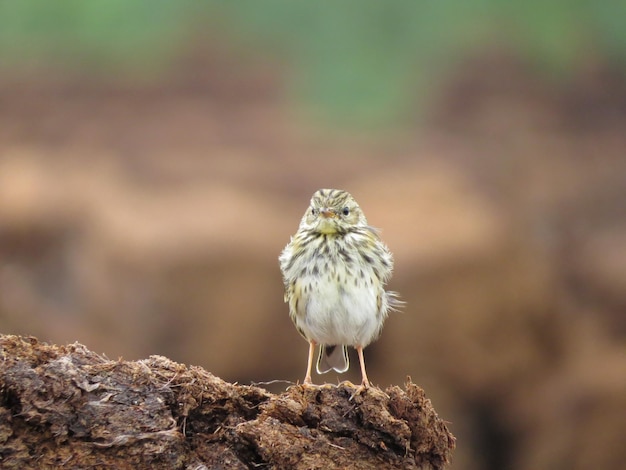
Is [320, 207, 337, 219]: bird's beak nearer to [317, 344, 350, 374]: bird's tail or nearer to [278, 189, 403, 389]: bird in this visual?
[278, 189, 403, 389]: bird

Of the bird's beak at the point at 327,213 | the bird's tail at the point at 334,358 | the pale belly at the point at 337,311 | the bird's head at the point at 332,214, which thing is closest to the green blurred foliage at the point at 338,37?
the bird's tail at the point at 334,358

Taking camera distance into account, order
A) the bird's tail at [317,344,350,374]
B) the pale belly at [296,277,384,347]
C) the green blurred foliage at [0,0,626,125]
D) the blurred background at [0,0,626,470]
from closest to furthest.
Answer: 1. the pale belly at [296,277,384,347]
2. the bird's tail at [317,344,350,374]
3. the blurred background at [0,0,626,470]
4. the green blurred foliage at [0,0,626,125]

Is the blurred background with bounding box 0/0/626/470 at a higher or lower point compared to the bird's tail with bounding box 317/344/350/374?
higher

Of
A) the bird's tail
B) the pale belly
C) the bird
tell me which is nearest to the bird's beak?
the bird

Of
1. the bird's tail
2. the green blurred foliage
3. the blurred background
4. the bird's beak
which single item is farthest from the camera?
the green blurred foliage

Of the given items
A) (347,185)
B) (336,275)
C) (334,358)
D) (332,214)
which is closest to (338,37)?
(347,185)

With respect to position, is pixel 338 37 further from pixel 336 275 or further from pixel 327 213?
pixel 336 275
